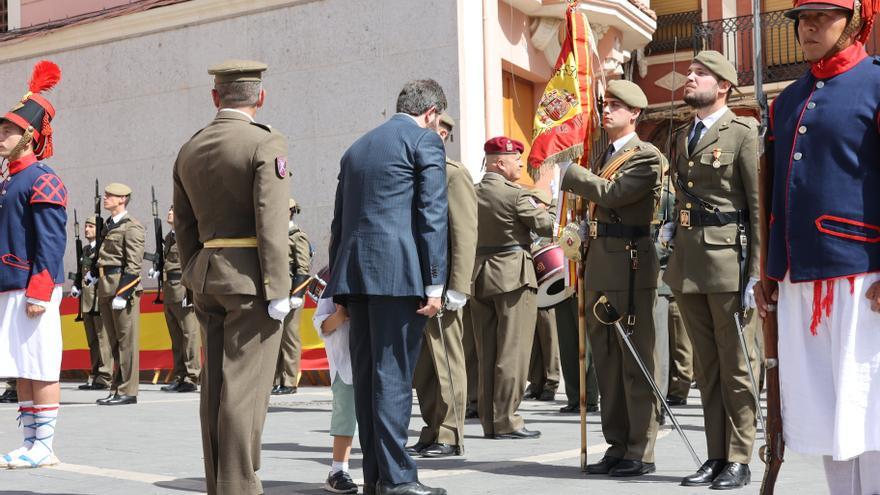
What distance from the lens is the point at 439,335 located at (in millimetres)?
7570

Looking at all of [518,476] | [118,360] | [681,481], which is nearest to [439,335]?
[518,476]

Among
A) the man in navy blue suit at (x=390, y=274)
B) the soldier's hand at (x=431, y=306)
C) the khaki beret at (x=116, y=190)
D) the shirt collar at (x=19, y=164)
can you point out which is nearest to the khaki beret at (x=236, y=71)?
the man in navy blue suit at (x=390, y=274)

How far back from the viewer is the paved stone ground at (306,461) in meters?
6.18

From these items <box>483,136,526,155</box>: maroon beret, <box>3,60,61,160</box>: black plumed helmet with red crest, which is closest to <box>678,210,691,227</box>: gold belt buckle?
<box>483,136,526,155</box>: maroon beret

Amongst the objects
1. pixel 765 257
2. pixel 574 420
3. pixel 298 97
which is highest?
pixel 298 97

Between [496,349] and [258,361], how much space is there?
3601 mm

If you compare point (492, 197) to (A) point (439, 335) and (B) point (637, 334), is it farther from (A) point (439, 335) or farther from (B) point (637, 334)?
(B) point (637, 334)

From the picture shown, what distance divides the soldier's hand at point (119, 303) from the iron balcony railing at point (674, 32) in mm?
14456

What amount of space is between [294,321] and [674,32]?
545 inches

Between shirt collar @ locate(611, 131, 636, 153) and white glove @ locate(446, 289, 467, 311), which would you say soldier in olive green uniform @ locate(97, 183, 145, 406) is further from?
white glove @ locate(446, 289, 467, 311)

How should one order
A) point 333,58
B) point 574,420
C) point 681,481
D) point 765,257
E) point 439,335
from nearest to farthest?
point 765,257
point 681,481
point 439,335
point 574,420
point 333,58

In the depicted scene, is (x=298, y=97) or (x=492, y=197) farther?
(x=298, y=97)

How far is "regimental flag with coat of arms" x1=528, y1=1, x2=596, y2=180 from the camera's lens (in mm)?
7422

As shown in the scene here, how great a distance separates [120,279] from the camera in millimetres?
13367
